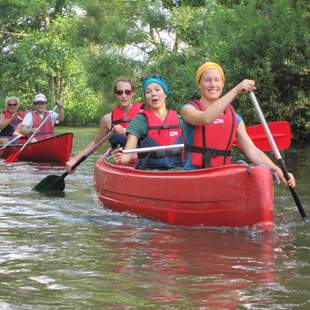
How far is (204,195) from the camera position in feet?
18.7

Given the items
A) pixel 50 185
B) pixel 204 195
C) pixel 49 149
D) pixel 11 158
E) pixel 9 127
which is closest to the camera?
pixel 204 195

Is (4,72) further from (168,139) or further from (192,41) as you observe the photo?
(168,139)

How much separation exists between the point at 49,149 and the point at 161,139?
6.47 meters

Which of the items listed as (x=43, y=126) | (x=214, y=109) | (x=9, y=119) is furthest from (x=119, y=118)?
(x=9, y=119)

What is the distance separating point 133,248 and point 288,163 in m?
7.39

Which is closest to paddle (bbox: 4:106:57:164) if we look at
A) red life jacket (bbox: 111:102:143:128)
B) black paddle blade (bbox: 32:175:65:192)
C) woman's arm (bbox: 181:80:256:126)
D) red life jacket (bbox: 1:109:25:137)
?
red life jacket (bbox: 1:109:25:137)

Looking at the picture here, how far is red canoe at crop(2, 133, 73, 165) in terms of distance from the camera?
1280 centimetres

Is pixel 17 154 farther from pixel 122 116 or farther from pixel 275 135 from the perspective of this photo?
pixel 275 135

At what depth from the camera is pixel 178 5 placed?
33.2m

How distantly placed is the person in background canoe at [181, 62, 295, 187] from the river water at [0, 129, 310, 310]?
564 mm

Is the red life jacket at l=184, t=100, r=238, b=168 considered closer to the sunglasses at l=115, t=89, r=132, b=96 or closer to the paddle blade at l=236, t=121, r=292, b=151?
the paddle blade at l=236, t=121, r=292, b=151

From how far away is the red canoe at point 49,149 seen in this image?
12.8 meters

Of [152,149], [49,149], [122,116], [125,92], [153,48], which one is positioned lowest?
[49,149]

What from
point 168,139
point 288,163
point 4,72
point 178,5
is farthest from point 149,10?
point 168,139
